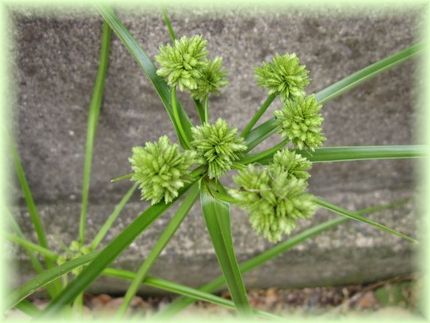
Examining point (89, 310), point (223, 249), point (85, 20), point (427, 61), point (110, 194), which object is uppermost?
point (427, 61)

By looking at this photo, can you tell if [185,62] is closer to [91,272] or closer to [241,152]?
[241,152]

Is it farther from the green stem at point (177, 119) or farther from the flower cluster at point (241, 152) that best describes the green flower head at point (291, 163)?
the green stem at point (177, 119)

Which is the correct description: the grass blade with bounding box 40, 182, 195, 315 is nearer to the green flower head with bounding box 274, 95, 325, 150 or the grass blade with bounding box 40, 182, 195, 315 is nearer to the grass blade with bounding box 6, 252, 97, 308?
the grass blade with bounding box 6, 252, 97, 308

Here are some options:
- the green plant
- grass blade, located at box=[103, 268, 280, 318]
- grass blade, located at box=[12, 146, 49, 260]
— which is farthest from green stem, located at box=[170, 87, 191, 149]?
grass blade, located at box=[12, 146, 49, 260]

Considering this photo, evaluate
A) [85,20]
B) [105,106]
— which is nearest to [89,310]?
[105,106]

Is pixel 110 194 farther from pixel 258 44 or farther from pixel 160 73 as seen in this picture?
pixel 160 73
